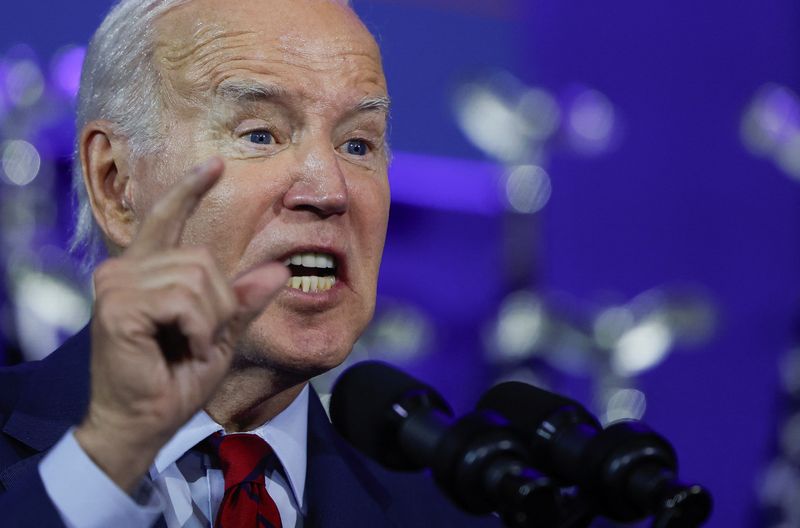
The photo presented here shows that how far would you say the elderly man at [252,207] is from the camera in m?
1.37

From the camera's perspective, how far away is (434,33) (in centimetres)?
360

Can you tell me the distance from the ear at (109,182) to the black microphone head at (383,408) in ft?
1.28

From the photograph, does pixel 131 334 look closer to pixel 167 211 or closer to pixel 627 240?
pixel 167 211

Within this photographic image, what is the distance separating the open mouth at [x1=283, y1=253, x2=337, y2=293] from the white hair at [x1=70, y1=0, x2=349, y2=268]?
9.7 inches

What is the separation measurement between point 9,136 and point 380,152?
5.36 ft

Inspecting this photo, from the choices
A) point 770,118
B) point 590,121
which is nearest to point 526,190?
point 590,121

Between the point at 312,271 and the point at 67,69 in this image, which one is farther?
the point at 67,69

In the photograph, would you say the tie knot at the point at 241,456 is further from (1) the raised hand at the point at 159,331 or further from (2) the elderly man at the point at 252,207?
(1) the raised hand at the point at 159,331

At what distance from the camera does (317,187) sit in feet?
4.54

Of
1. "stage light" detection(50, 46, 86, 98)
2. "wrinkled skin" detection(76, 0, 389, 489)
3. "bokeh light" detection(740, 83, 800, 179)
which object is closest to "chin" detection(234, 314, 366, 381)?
"wrinkled skin" detection(76, 0, 389, 489)

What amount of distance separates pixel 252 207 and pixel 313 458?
384 millimetres

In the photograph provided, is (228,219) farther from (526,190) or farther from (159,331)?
(526,190)

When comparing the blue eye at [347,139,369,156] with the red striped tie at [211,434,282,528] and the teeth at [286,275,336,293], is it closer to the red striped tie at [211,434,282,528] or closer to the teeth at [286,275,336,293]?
the teeth at [286,275,336,293]

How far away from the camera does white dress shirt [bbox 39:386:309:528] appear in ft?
3.19
